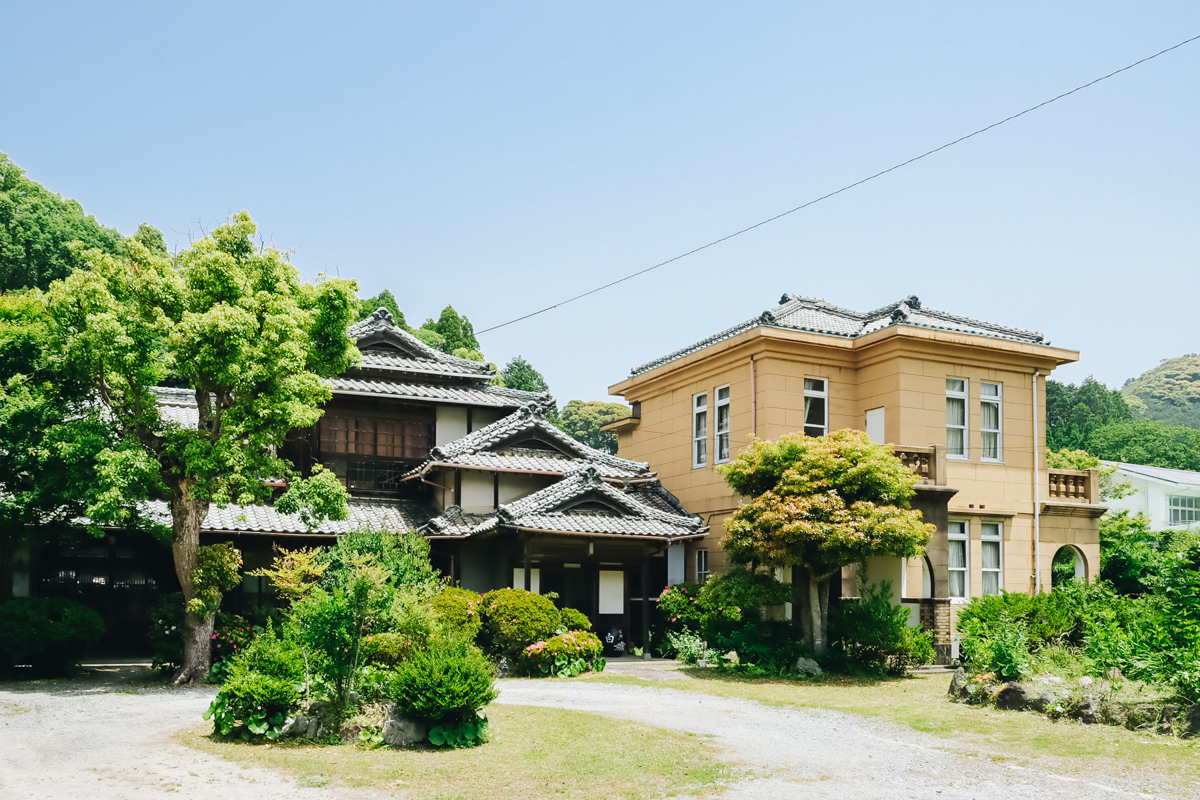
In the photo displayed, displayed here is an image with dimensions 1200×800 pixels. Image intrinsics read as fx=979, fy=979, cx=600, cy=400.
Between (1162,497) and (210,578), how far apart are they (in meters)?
44.5

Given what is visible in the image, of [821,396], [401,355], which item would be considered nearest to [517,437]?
[401,355]

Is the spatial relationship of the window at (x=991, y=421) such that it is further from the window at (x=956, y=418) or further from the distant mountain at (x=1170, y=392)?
the distant mountain at (x=1170, y=392)

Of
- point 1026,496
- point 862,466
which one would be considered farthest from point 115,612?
point 1026,496

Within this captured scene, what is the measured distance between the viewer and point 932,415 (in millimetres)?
21906

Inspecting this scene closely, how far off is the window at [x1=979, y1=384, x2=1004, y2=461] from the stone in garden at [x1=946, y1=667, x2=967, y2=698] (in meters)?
8.75

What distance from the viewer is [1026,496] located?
74.5ft

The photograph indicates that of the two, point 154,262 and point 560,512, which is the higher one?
point 154,262

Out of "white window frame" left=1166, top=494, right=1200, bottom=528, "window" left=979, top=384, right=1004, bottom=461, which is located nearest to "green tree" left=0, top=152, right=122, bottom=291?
"window" left=979, top=384, right=1004, bottom=461

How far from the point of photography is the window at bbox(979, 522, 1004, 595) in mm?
22078

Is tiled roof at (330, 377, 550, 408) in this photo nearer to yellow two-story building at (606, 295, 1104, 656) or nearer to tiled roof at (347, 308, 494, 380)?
tiled roof at (347, 308, 494, 380)

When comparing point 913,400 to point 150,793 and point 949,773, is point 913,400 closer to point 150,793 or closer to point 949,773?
point 949,773

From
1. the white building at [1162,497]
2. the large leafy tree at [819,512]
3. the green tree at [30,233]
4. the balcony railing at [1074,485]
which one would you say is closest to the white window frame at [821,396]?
the large leafy tree at [819,512]

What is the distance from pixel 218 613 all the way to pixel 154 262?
6.11 m

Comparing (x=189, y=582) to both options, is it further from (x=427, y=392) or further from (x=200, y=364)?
(x=427, y=392)
